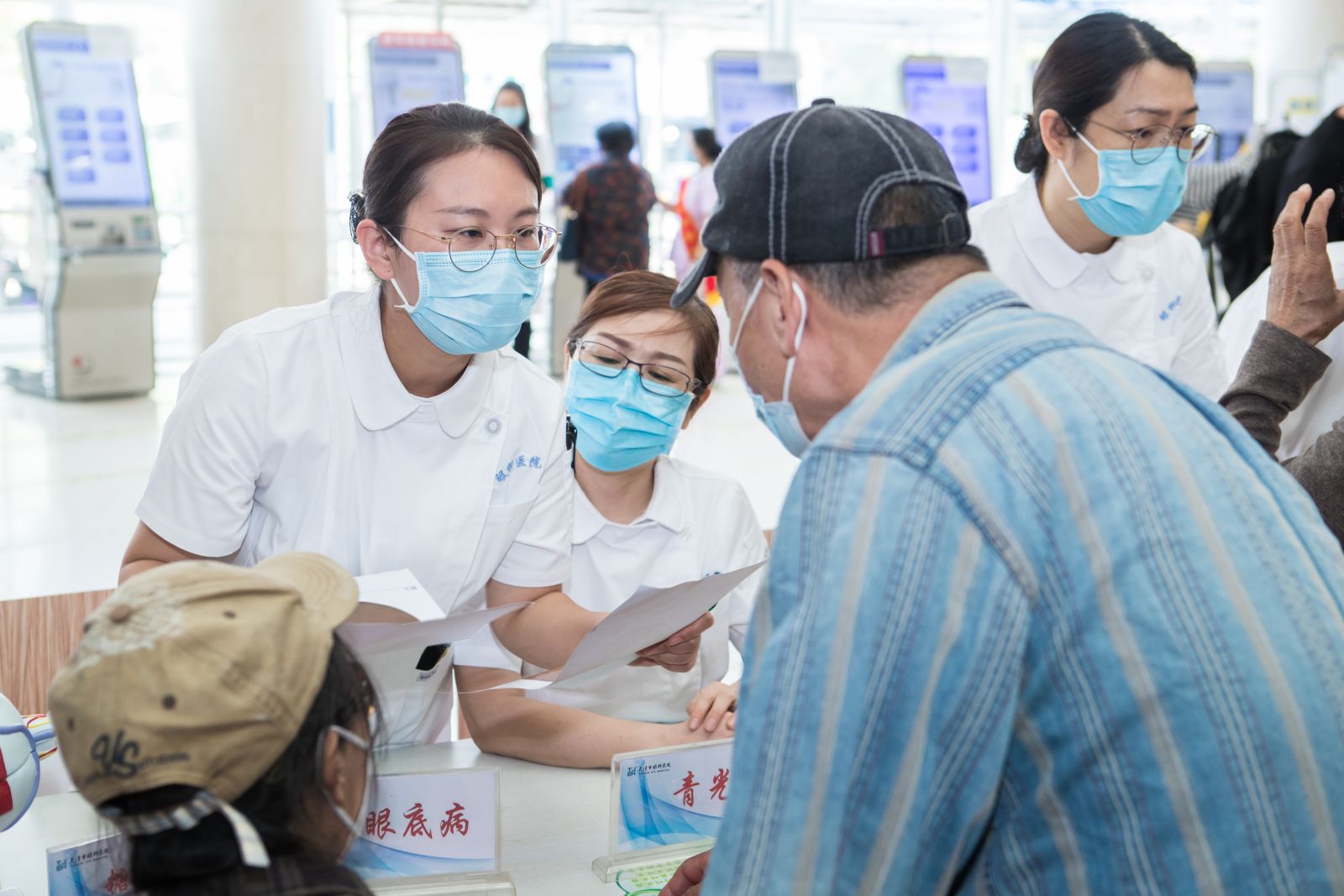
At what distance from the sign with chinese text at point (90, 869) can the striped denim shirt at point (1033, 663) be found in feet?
2.46

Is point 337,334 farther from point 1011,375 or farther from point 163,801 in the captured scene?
point 1011,375

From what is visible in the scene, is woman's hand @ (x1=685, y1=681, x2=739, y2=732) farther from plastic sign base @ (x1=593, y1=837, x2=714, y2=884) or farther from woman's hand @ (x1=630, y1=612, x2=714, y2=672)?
plastic sign base @ (x1=593, y1=837, x2=714, y2=884)

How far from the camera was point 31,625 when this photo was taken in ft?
7.02

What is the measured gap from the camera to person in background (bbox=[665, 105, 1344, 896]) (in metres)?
0.87

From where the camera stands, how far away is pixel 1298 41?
11.2m

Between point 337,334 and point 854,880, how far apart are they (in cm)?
131

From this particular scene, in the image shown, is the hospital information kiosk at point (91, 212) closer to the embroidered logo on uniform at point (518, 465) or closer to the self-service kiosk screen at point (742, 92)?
the self-service kiosk screen at point (742, 92)

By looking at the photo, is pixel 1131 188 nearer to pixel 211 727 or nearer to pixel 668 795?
pixel 668 795

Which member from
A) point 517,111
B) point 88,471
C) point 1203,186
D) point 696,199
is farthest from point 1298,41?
point 88,471

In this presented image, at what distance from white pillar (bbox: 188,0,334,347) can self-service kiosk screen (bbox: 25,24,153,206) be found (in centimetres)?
48

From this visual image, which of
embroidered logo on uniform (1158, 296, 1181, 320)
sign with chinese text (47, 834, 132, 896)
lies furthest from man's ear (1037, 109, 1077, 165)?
sign with chinese text (47, 834, 132, 896)

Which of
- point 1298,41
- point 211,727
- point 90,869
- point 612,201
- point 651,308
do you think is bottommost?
point 90,869

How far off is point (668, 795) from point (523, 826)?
21 cm

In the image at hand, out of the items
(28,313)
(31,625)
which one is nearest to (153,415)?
(28,313)
